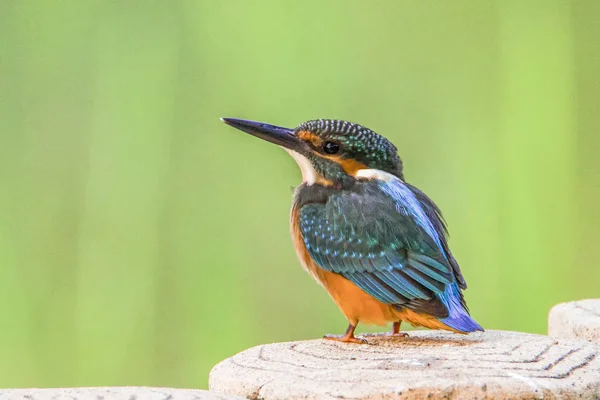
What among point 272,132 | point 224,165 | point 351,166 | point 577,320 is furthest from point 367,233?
point 224,165

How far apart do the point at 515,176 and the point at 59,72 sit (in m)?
1.57

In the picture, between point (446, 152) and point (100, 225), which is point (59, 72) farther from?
point (446, 152)

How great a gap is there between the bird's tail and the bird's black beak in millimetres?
509

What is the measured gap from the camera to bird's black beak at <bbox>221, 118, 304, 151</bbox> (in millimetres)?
2367

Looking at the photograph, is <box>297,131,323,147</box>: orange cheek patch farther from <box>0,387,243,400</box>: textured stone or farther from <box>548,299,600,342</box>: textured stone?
<box>0,387,243,400</box>: textured stone

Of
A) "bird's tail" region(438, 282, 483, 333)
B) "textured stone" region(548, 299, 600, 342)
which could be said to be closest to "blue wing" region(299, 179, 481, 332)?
"bird's tail" region(438, 282, 483, 333)

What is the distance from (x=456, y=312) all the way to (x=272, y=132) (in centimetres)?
63

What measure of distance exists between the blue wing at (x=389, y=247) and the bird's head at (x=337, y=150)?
2.3 inches

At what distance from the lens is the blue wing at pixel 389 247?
210 cm

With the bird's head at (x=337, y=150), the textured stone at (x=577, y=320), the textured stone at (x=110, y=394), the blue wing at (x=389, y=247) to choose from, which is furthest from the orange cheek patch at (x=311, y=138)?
the textured stone at (x=110, y=394)

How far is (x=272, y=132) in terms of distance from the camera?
7.83 feet

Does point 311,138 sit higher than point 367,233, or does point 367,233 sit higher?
point 311,138

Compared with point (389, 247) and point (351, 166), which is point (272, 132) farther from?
point (389, 247)

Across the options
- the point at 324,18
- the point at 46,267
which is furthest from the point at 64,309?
the point at 324,18
